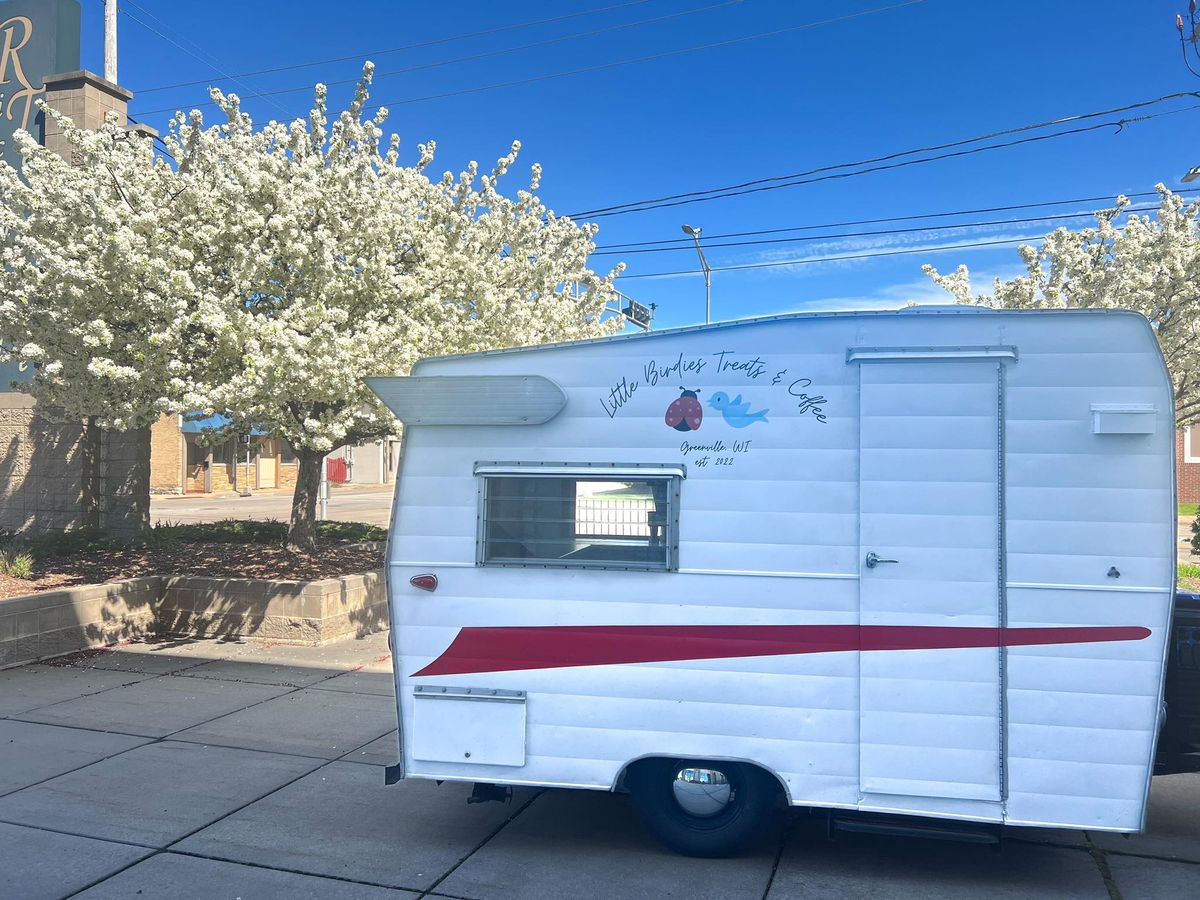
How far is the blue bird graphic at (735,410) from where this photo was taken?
4680 millimetres

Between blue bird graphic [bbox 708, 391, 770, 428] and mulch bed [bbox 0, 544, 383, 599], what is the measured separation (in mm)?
6958

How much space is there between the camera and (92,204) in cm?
856

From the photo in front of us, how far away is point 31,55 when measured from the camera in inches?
541

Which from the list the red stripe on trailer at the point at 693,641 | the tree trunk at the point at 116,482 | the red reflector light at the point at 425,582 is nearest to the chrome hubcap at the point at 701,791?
the red stripe on trailer at the point at 693,641

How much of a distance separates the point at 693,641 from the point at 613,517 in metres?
0.76

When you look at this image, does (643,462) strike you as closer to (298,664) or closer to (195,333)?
(298,664)

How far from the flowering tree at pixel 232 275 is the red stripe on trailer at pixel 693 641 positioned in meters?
4.41

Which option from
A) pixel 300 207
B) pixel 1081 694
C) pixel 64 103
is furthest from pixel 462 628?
pixel 64 103

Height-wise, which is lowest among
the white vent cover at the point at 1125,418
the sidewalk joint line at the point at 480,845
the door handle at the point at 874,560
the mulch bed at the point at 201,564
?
the sidewalk joint line at the point at 480,845

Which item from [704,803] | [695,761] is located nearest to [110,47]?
[695,761]

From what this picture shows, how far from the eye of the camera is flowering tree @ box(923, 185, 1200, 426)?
13.1 m

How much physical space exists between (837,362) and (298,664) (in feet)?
21.6

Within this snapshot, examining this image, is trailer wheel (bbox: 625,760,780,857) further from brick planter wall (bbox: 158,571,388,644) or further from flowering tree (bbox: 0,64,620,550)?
brick planter wall (bbox: 158,571,388,644)

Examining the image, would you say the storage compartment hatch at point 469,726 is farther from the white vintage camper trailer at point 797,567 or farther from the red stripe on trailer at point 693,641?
the red stripe on trailer at point 693,641
